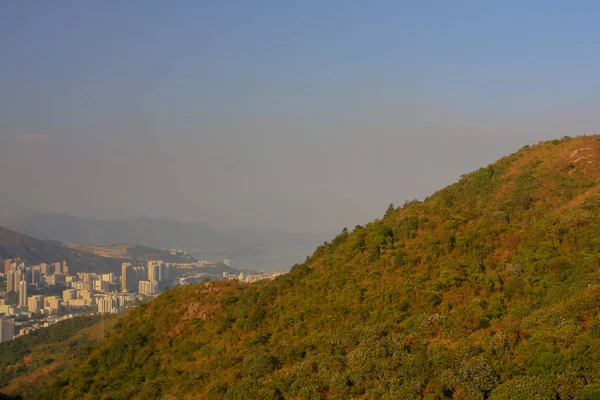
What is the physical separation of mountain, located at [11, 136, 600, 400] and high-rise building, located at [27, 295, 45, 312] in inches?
3644

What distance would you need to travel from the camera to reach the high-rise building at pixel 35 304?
117 m

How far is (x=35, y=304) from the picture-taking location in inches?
4648

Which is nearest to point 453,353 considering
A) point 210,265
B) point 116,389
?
point 116,389

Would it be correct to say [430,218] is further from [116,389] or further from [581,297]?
[116,389]

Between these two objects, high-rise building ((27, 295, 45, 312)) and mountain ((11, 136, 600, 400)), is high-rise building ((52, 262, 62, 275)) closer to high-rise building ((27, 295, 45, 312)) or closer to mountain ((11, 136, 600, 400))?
high-rise building ((27, 295, 45, 312))

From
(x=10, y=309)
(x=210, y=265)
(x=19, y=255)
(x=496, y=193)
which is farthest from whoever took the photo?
(x=19, y=255)

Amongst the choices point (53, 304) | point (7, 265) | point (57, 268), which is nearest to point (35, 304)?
point (53, 304)

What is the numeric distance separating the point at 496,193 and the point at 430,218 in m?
9.88

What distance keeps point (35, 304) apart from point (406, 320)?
107m

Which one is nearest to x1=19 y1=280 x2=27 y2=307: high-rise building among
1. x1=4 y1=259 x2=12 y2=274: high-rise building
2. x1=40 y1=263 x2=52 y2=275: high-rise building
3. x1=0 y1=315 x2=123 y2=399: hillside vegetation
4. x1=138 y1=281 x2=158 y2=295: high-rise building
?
x1=138 y1=281 x2=158 y2=295: high-rise building

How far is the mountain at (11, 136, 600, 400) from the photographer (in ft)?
62.3

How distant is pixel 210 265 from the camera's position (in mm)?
184250

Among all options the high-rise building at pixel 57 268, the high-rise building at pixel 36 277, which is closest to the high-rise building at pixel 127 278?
the high-rise building at pixel 36 277

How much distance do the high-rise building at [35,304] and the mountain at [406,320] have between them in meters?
92.6
